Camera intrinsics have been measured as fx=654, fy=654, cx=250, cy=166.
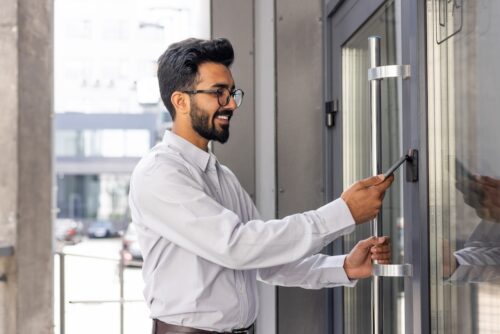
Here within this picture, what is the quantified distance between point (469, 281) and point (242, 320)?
0.62 metres

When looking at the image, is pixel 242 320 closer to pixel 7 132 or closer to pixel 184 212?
pixel 184 212

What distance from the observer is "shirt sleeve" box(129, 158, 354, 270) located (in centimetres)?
150

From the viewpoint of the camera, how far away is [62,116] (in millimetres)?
12922

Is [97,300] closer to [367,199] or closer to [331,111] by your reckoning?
[331,111]

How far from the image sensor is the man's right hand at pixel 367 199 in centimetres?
147

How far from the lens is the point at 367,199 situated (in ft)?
4.82

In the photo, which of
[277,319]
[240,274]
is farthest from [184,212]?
[277,319]

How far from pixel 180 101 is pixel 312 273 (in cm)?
60

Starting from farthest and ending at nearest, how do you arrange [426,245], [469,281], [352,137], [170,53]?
[352,137], [170,53], [426,245], [469,281]

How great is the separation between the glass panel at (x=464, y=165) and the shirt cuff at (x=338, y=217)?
0.59ft

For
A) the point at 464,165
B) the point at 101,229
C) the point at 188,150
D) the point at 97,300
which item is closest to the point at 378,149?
the point at 464,165

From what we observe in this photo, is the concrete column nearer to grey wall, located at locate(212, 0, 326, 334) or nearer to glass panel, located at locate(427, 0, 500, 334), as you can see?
grey wall, located at locate(212, 0, 326, 334)

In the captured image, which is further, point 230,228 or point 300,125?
point 300,125

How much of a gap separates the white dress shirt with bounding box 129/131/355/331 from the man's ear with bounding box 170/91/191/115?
0.08 meters
